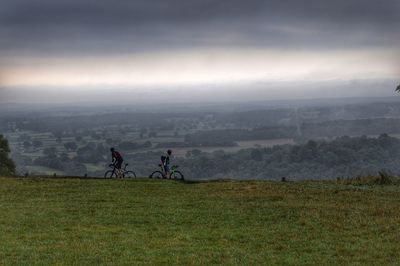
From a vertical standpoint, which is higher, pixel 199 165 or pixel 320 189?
pixel 320 189

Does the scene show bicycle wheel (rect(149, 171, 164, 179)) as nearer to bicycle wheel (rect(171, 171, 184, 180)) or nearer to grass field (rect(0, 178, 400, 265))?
bicycle wheel (rect(171, 171, 184, 180))

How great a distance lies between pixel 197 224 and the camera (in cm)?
1934

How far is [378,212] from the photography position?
69.9 ft

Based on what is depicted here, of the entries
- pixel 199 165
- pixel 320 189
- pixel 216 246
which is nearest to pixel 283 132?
pixel 199 165

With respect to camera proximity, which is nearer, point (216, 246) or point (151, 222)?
point (216, 246)

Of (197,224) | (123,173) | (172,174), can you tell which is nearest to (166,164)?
(172,174)

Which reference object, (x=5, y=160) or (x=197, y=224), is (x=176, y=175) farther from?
(x=5, y=160)

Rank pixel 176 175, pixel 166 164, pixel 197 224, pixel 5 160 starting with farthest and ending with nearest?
pixel 5 160
pixel 176 175
pixel 166 164
pixel 197 224

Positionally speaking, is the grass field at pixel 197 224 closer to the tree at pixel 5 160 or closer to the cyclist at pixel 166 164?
the cyclist at pixel 166 164

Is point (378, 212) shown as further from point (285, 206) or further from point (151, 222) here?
point (151, 222)

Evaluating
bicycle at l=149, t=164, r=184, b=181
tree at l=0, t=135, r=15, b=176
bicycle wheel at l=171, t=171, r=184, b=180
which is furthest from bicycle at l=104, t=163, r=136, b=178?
tree at l=0, t=135, r=15, b=176

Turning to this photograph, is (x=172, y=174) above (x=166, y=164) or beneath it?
beneath

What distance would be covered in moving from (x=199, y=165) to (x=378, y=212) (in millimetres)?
88806

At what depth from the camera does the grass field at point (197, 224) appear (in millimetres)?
15000
